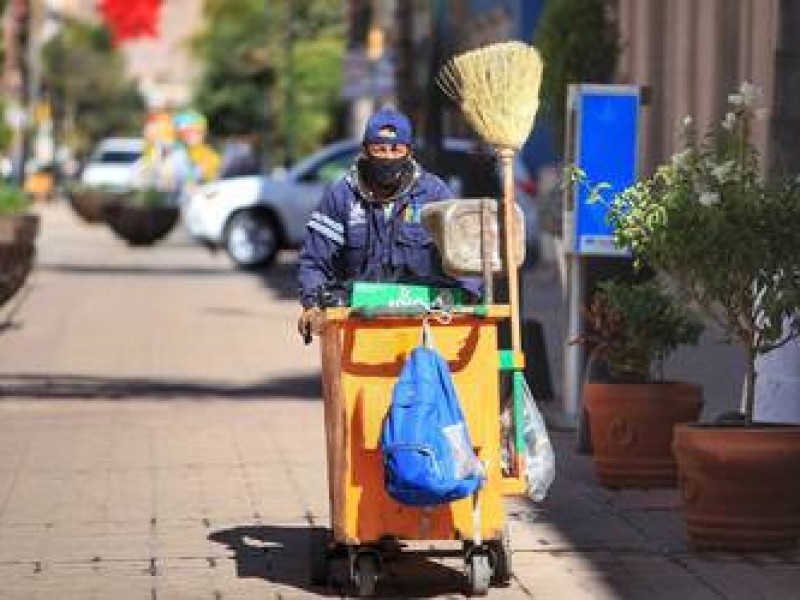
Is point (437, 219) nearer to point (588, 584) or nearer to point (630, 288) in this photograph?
point (588, 584)

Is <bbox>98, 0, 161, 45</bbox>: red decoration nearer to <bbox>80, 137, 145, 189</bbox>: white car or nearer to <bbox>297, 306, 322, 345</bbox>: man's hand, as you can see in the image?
<bbox>80, 137, 145, 189</bbox>: white car

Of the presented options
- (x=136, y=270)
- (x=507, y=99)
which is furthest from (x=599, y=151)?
(x=136, y=270)

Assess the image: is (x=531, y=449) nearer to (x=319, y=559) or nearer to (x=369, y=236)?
(x=319, y=559)

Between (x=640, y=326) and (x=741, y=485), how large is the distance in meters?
1.77

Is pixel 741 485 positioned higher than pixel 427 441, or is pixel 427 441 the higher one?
pixel 427 441

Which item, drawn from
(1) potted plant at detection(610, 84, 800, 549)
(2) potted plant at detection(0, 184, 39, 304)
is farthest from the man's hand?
(2) potted plant at detection(0, 184, 39, 304)

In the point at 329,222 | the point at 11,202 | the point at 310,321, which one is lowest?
the point at 11,202

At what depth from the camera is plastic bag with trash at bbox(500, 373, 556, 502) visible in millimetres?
8516

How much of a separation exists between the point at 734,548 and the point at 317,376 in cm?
874

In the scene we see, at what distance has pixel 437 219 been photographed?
326 inches

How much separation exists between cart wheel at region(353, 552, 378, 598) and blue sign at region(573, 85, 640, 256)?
5.15 meters

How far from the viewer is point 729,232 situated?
9.13 metres

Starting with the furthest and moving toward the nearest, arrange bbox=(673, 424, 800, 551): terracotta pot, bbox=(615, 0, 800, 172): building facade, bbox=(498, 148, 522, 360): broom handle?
bbox=(615, 0, 800, 172): building facade < bbox=(673, 424, 800, 551): terracotta pot < bbox=(498, 148, 522, 360): broom handle

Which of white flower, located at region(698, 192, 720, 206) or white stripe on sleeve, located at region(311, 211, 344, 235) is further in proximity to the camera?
white flower, located at region(698, 192, 720, 206)
